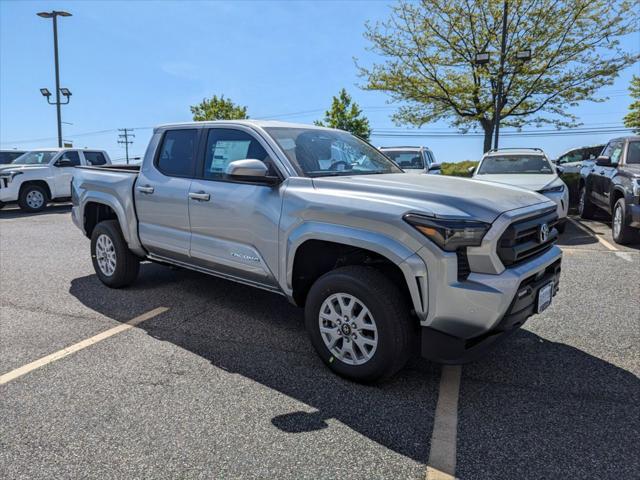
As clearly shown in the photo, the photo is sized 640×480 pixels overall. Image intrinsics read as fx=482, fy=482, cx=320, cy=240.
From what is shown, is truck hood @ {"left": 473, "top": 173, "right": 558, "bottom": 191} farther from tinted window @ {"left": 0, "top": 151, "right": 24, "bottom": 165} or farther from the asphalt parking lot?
tinted window @ {"left": 0, "top": 151, "right": 24, "bottom": 165}

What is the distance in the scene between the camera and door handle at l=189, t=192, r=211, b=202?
417 centimetres

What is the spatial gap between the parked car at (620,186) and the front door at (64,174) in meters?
A: 14.4

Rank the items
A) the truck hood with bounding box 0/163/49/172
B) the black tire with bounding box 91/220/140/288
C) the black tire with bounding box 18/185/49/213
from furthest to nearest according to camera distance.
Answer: the black tire with bounding box 18/185/49/213 → the truck hood with bounding box 0/163/49/172 → the black tire with bounding box 91/220/140/288

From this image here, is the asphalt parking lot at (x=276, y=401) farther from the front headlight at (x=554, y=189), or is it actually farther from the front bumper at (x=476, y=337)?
the front headlight at (x=554, y=189)

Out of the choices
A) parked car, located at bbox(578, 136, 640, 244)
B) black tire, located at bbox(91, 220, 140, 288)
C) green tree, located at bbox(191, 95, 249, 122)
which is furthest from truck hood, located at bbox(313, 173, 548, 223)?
green tree, located at bbox(191, 95, 249, 122)

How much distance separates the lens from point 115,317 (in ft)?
15.4

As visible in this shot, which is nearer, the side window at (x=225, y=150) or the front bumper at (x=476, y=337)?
the front bumper at (x=476, y=337)

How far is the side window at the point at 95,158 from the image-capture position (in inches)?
604

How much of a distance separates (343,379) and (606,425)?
1.61m

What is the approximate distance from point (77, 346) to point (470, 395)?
311 centimetres

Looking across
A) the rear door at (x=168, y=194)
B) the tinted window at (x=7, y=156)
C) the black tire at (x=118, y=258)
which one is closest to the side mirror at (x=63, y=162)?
the tinted window at (x=7, y=156)

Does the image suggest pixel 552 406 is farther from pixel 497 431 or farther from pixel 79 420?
pixel 79 420

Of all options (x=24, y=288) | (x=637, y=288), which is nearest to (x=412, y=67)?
(x=637, y=288)

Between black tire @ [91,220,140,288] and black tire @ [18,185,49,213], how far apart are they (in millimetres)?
10785
